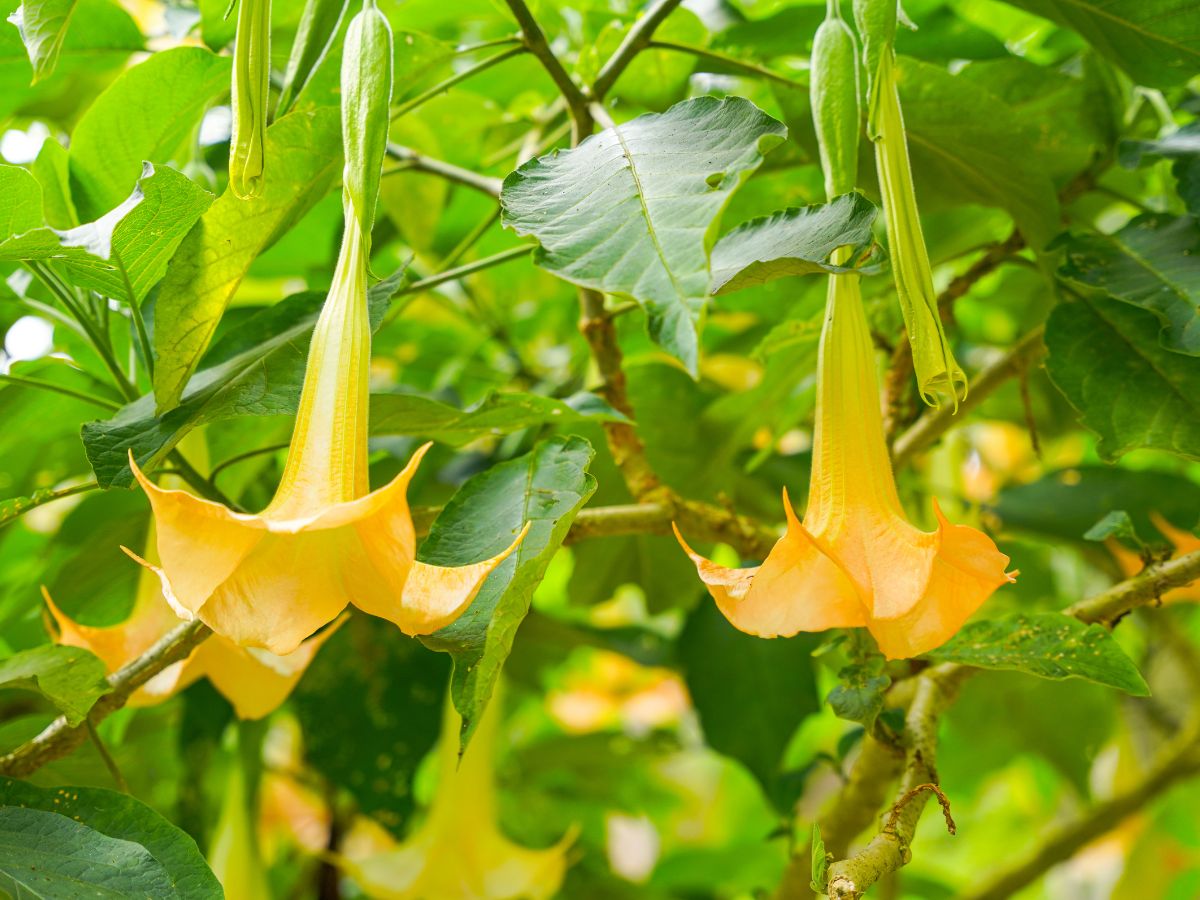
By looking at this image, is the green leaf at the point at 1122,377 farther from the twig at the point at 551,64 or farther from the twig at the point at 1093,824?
the twig at the point at 1093,824

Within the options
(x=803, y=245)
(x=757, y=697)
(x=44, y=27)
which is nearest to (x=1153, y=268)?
(x=803, y=245)

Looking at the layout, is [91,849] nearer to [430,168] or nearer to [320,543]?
[320,543]

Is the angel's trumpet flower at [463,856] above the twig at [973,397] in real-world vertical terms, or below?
below

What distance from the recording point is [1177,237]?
0.60 meters

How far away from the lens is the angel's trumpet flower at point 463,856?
28.4 inches

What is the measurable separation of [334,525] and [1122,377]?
0.42m

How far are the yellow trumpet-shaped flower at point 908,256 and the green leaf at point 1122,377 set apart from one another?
0.55 ft

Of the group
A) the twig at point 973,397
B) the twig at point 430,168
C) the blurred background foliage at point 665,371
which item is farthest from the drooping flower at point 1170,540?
the twig at point 430,168

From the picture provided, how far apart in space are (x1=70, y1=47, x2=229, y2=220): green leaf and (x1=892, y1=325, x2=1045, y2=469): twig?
1.56ft

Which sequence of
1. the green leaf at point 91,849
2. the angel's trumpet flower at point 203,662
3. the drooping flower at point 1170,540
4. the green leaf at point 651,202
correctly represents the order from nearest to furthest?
1. the green leaf at point 651,202
2. the green leaf at point 91,849
3. the angel's trumpet flower at point 203,662
4. the drooping flower at point 1170,540

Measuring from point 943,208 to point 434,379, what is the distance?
20.9 inches

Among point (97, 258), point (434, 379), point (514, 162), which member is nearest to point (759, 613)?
point (97, 258)

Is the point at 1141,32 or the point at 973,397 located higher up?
the point at 1141,32

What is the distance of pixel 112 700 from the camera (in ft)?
1.73
